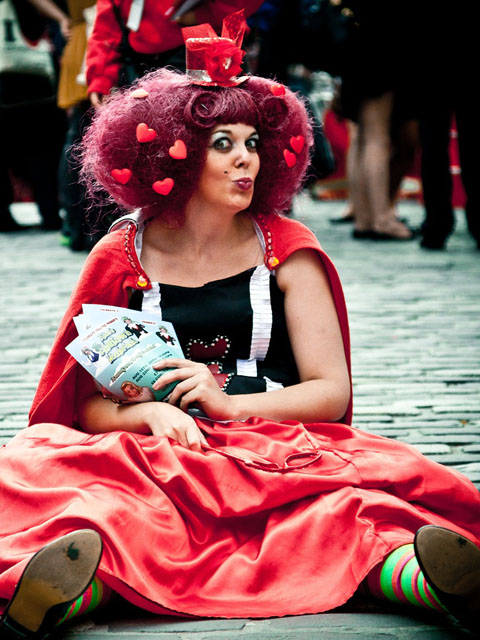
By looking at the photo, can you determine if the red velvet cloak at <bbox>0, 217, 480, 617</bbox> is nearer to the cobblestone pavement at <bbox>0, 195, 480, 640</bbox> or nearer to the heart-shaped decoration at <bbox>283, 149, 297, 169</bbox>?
the cobblestone pavement at <bbox>0, 195, 480, 640</bbox>

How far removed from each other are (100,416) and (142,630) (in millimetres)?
669

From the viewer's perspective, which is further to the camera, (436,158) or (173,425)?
(436,158)

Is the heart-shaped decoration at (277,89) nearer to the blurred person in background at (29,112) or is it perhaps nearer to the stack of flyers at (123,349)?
the stack of flyers at (123,349)

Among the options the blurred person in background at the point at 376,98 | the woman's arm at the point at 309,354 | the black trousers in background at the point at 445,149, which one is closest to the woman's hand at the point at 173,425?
the woman's arm at the point at 309,354

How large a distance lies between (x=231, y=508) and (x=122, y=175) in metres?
1.02

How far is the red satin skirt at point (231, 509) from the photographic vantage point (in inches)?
85.7

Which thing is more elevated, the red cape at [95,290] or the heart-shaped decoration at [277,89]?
the heart-shaped decoration at [277,89]

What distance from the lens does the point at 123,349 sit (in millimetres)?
2490

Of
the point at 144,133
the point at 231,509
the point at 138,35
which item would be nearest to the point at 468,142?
the point at 138,35

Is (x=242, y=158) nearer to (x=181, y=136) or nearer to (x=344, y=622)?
(x=181, y=136)

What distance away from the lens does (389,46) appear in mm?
7344

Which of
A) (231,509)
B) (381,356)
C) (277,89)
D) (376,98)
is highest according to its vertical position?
(277,89)

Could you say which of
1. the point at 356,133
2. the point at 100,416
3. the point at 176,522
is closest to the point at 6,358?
the point at 100,416

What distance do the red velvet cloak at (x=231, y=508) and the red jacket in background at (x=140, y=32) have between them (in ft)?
8.31
